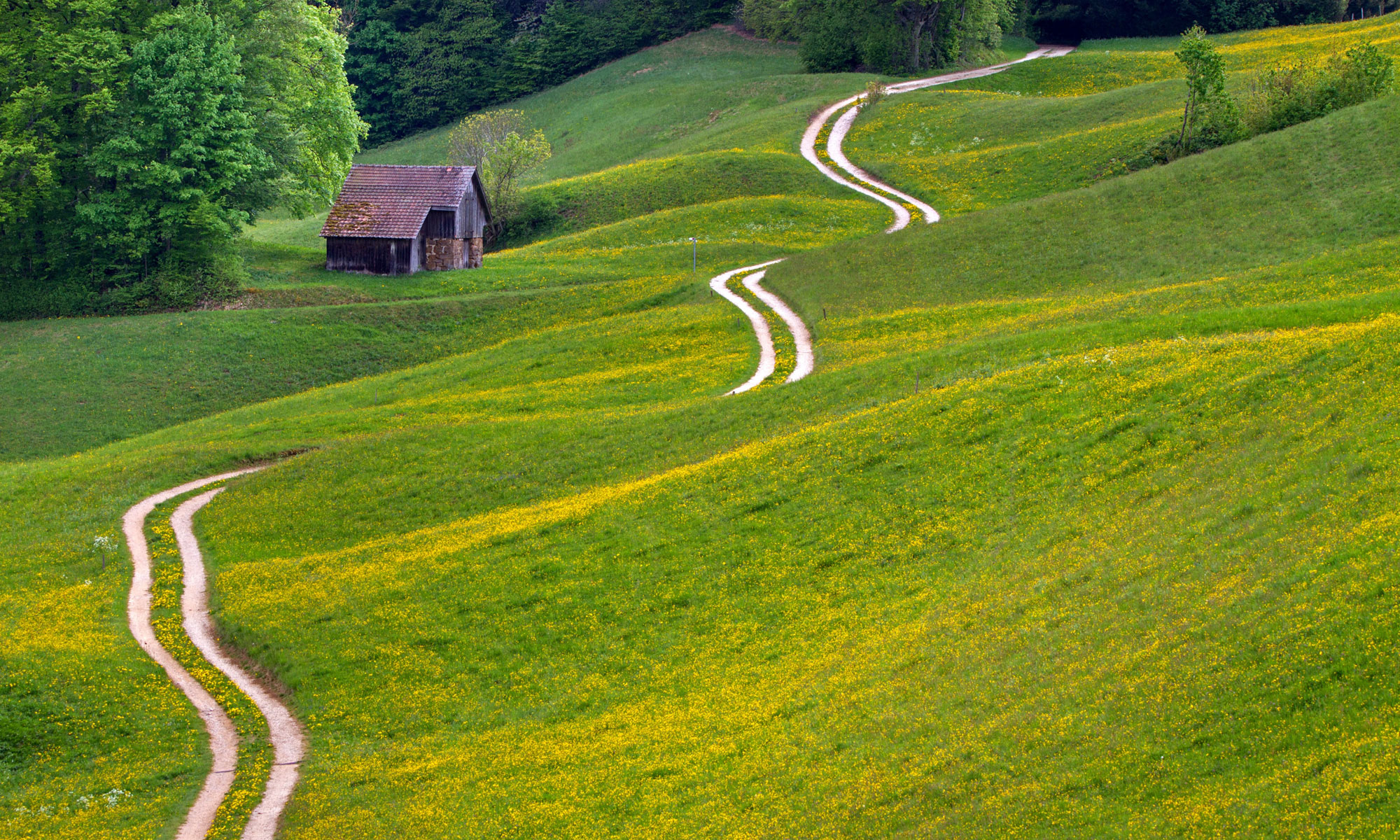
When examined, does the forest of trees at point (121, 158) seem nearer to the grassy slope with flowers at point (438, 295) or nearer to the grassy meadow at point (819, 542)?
the grassy slope with flowers at point (438, 295)

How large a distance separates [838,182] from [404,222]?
29947 mm

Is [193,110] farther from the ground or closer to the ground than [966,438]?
farther from the ground

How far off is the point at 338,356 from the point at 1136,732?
162 ft

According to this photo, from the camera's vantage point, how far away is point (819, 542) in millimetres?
27578

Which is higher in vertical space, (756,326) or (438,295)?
(438,295)

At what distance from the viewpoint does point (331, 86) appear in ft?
255

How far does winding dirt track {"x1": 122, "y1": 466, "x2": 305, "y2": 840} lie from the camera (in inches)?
875

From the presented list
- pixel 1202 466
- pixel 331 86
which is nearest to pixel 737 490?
pixel 1202 466

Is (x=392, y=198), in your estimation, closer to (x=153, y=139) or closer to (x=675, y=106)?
(x=153, y=139)

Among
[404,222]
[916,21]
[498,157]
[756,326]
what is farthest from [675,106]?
[756,326]

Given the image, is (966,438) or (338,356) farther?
(338,356)

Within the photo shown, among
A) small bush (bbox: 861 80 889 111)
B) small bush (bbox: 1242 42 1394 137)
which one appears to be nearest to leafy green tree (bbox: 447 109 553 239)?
small bush (bbox: 861 80 889 111)

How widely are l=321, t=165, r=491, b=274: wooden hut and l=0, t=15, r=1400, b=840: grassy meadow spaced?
11.3 m

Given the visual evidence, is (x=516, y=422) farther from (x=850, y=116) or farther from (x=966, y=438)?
(x=850, y=116)
